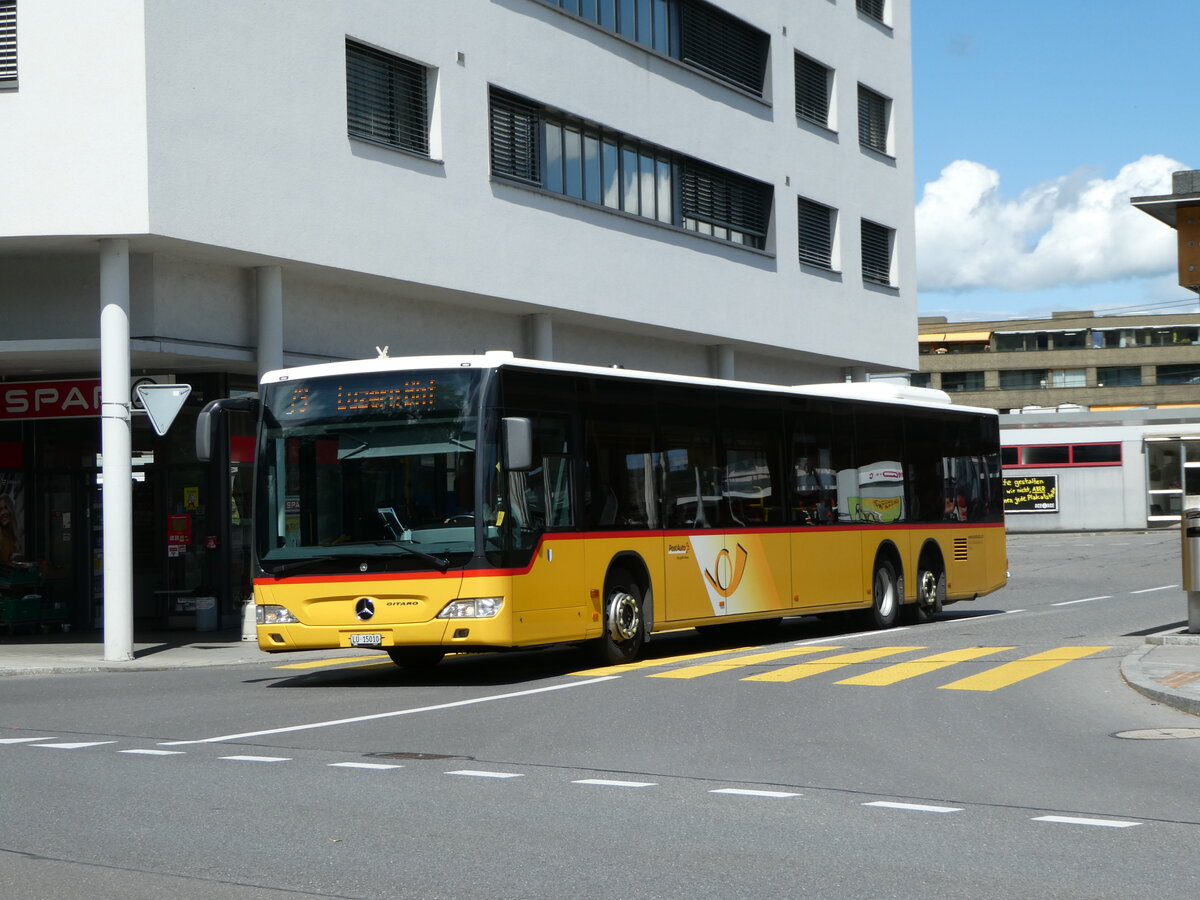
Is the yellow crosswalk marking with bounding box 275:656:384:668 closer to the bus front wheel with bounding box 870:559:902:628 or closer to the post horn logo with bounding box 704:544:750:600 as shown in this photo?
the post horn logo with bounding box 704:544:750:600

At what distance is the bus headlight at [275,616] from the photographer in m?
14.8

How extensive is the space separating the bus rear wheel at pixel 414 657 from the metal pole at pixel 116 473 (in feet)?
13.1

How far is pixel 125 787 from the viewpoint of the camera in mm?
8930

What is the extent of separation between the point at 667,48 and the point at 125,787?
24.6m

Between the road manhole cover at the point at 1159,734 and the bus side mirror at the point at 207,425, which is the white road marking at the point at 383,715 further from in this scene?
the road manhole cover at the point at 1159,734

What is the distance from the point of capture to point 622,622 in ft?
53.1

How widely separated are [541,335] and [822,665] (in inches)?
503

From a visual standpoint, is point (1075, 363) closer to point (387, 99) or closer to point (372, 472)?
point (387, 99)

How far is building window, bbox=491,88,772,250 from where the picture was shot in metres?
26.8

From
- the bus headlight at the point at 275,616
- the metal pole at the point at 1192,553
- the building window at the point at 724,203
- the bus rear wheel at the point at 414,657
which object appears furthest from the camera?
the building window at the point at 724,203

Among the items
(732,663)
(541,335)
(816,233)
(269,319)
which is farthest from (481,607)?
(816,233)

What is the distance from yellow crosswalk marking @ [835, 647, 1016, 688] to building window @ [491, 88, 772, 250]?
40.2 feet

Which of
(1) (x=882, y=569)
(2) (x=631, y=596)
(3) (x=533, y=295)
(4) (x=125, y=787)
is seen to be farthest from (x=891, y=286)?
(4) (x=125, y=787)

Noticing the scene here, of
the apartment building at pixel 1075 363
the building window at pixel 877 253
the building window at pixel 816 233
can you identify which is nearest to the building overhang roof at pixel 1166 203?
the building window at pixel 816 233
